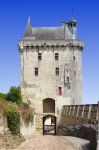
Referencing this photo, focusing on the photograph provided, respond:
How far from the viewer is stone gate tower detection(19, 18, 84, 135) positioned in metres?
60.8

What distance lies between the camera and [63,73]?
61344mm

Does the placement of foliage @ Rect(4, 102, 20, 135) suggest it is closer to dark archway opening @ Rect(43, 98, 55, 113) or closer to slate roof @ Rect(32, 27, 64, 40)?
dark archway opening @ Rect(43, 98, 55, 113)

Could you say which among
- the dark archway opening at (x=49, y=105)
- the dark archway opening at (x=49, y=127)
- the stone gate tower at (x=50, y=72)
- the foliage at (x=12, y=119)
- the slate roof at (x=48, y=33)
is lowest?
the dark archway opening at (x=49, y=127)

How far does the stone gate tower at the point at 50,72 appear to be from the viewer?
200 ft

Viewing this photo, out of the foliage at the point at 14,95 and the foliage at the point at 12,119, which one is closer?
the foliage at the point at 12,119

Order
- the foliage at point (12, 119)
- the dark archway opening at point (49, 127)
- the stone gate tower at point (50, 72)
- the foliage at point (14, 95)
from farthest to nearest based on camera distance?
the dark archway opening at point (49, 127) < the stone gate tower at point (50, 72) < the foliage at point (14, 95) < the foliage at point (12, 119)

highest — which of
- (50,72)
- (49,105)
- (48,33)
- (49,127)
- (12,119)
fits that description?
(48,33)

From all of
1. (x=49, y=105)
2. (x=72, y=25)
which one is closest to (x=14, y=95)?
(x=49, y=105)

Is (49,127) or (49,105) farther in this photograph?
(49,127)

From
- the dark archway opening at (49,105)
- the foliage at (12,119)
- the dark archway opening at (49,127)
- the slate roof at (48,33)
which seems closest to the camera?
the foliage at (12,119)

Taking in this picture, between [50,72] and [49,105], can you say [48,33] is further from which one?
[49,105]

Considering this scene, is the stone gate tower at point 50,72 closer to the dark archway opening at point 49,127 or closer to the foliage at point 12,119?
the dark archway opening at point 49,127

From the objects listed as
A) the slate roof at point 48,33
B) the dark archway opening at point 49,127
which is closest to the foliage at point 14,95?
the dark archway opening at point 49,127

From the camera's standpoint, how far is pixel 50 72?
61.4m
